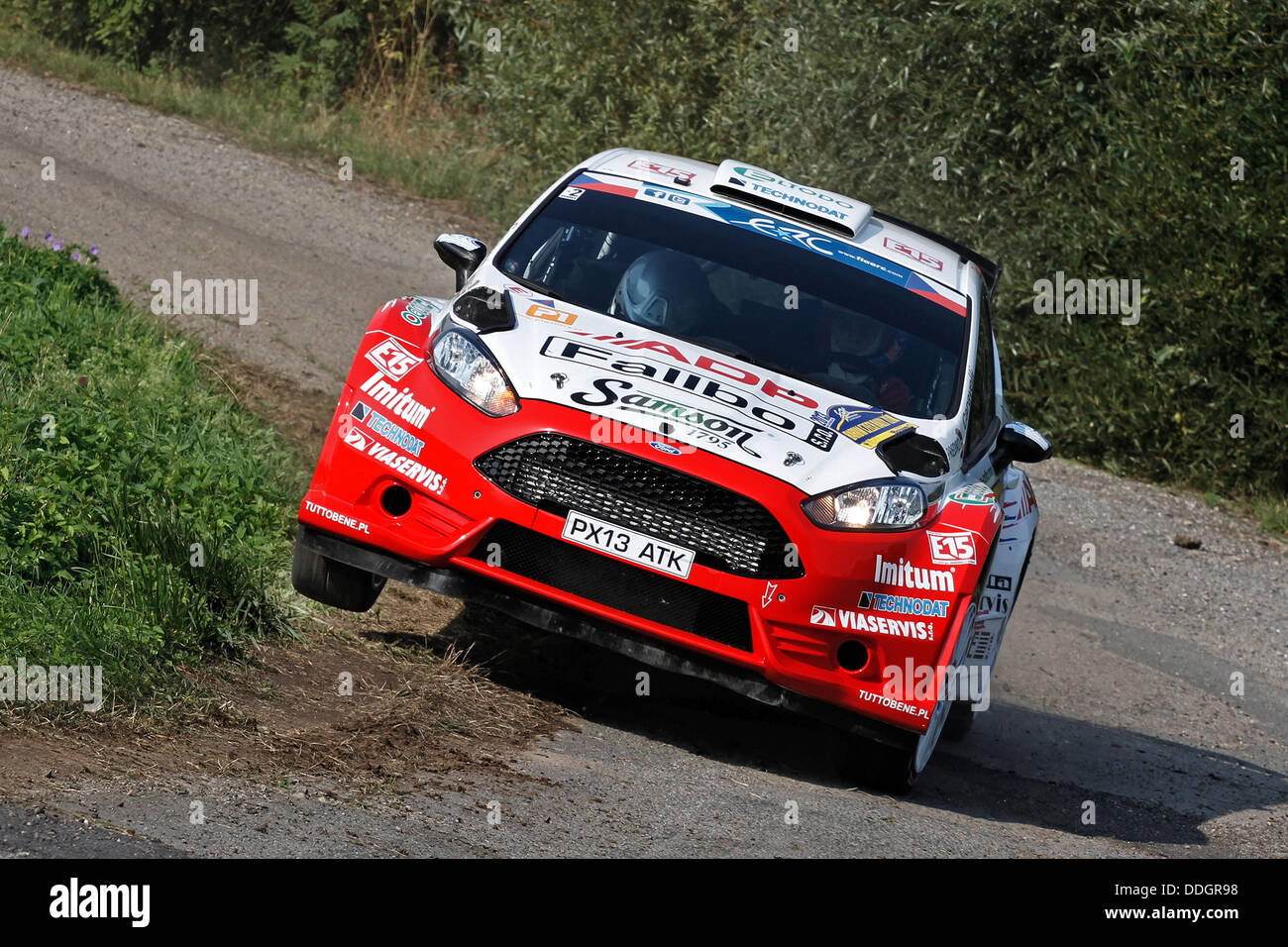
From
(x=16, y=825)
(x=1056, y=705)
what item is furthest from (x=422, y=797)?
(x=1056, y=705)

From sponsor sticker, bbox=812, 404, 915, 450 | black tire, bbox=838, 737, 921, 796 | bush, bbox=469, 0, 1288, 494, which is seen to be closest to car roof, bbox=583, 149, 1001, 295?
sponsor sticker, bbox=812, 404, 915, 450

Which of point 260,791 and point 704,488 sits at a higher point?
point 704,488

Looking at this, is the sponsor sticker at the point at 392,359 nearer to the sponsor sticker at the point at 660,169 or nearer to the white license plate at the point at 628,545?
the white license plate at the point at 628,545

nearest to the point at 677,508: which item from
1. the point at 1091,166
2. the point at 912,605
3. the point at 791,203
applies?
the point at 912,605

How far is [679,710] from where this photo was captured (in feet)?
20.7

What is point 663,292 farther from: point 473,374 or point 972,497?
point 972,497

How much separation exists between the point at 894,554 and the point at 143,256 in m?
8.66

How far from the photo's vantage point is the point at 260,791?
430 centimetres

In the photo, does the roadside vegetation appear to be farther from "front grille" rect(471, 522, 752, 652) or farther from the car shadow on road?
"front grille" rect(471, 522, 752, 652)

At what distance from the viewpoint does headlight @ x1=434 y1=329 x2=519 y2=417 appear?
17.5ft

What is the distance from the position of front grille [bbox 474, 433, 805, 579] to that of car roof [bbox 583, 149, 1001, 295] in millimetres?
2279

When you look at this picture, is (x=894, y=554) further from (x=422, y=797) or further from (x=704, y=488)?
(x=422, y=797)

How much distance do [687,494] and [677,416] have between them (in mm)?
304

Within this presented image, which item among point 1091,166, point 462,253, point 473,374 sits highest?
point 1091,166
